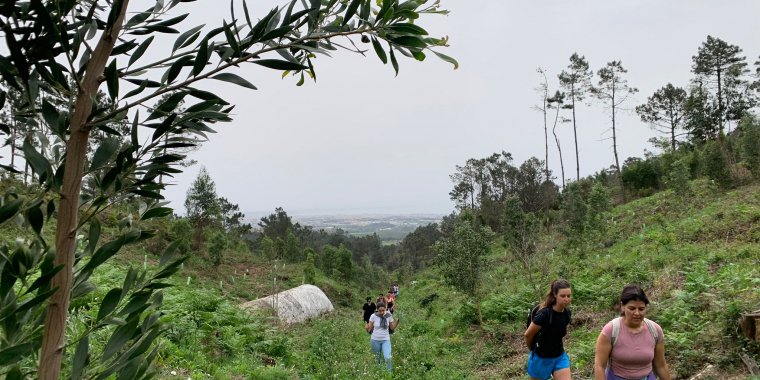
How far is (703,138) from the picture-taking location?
94.0 feet

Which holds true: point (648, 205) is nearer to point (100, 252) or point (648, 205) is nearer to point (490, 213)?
point (490, 213)

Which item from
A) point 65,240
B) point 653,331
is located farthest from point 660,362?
point 65,240

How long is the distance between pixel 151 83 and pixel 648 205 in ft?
74.4

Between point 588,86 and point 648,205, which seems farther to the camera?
point 588,86

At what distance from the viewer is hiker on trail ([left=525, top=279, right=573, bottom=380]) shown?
3717 mm

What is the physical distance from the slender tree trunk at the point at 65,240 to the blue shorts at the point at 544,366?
3.77 m

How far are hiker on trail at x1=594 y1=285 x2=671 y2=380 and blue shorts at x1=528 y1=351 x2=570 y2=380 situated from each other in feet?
2.17

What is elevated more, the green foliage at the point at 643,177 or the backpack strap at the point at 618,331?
the green foliage at the point at 643,177

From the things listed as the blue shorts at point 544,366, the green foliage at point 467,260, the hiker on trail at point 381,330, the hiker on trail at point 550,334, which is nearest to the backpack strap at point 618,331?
the hiker on trail at point 550,334

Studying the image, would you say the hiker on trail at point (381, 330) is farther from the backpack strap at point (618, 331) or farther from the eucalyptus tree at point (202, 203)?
the eucalyptus tree at point (202, 203)

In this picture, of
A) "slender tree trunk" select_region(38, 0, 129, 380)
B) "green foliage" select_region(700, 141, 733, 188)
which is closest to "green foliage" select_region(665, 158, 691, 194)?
"green foliage" select_region(700, 141, 733, 188)

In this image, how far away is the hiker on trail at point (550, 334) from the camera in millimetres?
3717

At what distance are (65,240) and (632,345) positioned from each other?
339 centimetres

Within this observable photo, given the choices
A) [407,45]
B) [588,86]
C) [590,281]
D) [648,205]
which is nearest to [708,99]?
[588,86]
